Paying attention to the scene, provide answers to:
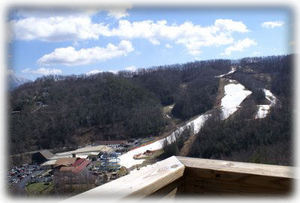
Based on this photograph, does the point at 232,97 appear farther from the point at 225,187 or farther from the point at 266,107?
the point at 225,187

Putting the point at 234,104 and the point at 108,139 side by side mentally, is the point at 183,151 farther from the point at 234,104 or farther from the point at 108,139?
the point at 234,104

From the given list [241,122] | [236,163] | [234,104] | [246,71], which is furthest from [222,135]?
[246,71]

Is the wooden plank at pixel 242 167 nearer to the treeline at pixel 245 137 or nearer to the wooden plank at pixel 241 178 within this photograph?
the wooden plank at pixel 241 178

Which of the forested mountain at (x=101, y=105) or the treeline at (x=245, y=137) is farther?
the forested mountain at (x=101, y=105)

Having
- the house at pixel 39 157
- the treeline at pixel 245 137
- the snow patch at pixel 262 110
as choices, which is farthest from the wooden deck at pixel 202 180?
the snow patch at pixel 262 110

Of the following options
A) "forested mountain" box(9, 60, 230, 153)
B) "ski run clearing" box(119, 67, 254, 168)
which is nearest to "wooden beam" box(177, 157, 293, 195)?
"ski run clearing" box(119, 67, 254, 168)

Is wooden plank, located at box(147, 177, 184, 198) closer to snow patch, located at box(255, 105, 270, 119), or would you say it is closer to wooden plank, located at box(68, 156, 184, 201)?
wooden plank, located at box(68, 156, 184, 201)

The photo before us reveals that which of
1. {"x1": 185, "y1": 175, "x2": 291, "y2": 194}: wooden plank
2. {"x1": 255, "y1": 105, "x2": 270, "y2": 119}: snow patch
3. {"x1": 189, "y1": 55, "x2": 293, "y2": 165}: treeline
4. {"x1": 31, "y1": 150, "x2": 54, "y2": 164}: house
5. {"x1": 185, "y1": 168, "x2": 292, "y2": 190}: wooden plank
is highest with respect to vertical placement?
{"x1": 185, "y1": 168, "x2": 292, "y2": 190}: wooden plank

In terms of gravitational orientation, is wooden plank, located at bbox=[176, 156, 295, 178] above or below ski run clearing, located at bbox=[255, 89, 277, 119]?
above
